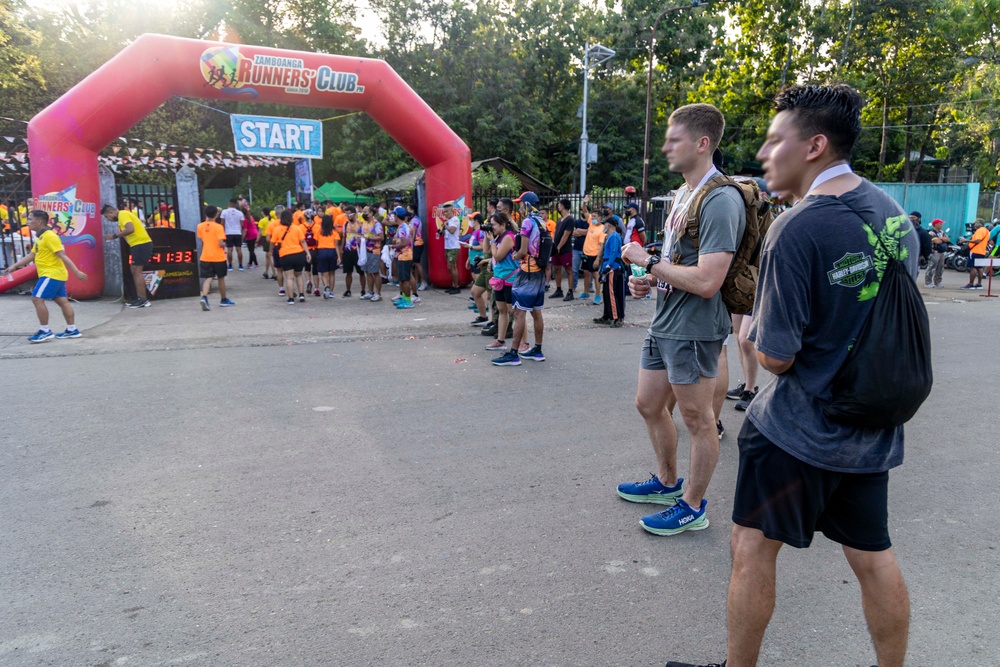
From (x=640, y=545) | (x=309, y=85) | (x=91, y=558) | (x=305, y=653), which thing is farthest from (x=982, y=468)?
(x=309, y=85)

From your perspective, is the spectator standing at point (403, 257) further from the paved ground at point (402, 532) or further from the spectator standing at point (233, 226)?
the spectator standing at point (233, 226)

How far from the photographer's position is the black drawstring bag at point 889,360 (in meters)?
1.90

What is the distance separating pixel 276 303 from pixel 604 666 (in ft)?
35.4

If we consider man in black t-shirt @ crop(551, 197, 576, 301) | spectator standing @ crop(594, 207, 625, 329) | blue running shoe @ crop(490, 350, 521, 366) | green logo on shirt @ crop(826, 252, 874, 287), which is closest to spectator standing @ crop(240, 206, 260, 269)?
man in black t-shirt @ crop(551, 197, 576, 301)

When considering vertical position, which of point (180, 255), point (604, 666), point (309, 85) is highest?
point (309, 85)

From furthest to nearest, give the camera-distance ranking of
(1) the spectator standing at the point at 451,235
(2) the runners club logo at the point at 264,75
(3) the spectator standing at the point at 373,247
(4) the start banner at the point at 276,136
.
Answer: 1. (4) the start banner at the point at 276,136
2. (1) the spectator standing at the point at 451,235
3. (3) the spectator standing at the point at 373,247
4. (2) the runners club logo at the point at 264,75

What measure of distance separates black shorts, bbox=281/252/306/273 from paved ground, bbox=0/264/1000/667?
5247 mm

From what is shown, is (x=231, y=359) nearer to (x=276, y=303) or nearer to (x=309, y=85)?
(x=276, y=303)

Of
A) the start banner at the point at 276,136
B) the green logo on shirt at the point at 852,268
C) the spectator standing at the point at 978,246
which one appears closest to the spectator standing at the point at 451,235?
the start banner at the point at 276,136

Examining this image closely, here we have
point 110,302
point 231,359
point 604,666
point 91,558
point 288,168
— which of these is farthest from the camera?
point 288,168

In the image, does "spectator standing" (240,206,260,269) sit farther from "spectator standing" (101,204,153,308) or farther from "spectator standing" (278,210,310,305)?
"spectator standing" (278,210,310,305)

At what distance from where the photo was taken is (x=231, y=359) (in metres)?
7.69

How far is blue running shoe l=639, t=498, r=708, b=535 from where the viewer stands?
3.47 metres

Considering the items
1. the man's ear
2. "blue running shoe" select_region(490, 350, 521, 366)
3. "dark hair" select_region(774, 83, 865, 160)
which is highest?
"dark hair" select_region(774, 83, 865, 160)
